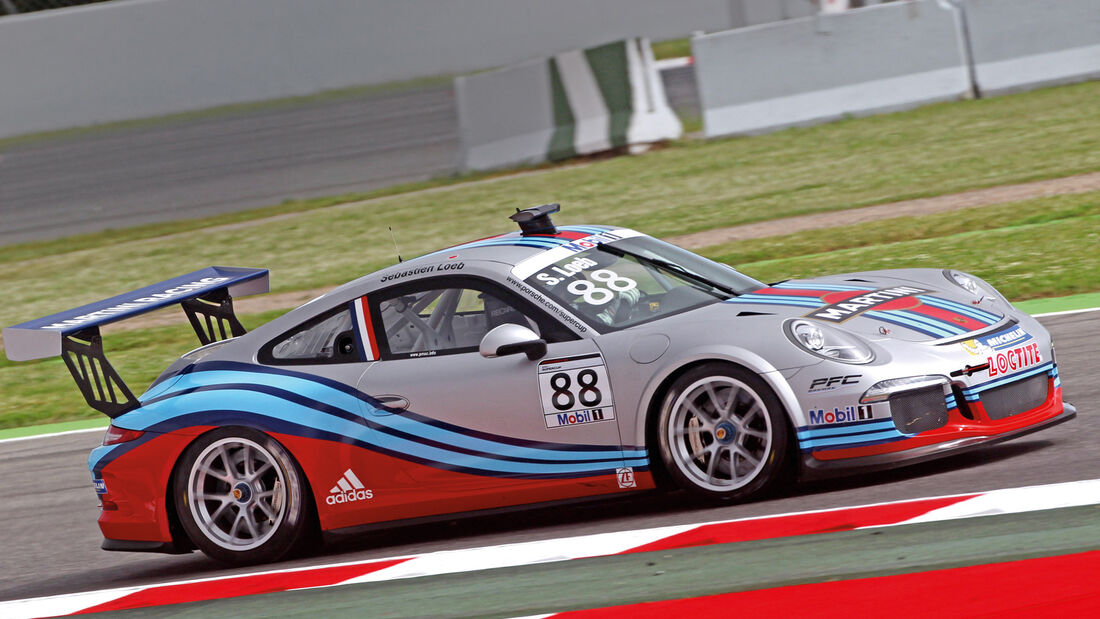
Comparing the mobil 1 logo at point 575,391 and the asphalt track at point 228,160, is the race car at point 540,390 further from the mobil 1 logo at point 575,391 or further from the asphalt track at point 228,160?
the asphalt track at point 228,160

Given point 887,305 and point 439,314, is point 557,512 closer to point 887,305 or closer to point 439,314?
point 439,314

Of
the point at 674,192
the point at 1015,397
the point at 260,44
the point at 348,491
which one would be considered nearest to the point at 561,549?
the point at 348,491

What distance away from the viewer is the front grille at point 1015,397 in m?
5.65

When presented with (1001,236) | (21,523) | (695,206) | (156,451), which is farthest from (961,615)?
(695,206)

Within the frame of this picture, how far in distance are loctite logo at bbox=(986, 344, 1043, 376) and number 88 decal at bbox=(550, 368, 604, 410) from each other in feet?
5.36

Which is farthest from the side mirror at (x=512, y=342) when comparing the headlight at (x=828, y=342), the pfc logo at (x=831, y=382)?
the pfc logo at (x=831, y=382)

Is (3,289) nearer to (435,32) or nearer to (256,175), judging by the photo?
(256,175)

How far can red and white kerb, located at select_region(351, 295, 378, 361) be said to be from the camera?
637cm

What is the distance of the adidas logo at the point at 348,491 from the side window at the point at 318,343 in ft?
1.81

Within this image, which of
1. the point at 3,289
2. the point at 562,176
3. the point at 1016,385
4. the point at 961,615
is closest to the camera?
the point at 961,615

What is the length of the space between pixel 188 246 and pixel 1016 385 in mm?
13118

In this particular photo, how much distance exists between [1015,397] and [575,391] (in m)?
1.85

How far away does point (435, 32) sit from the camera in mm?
30781

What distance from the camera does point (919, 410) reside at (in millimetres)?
5531
